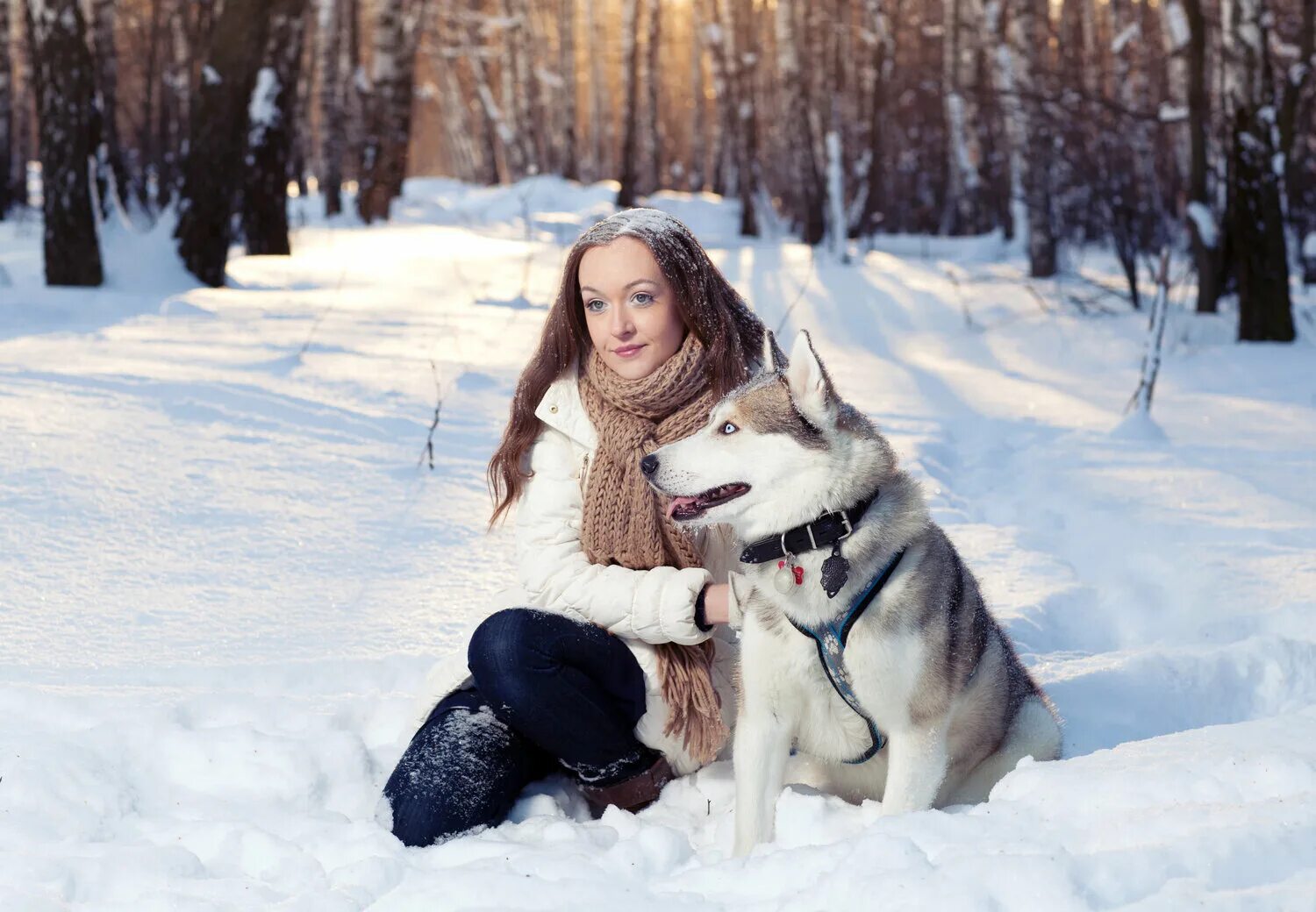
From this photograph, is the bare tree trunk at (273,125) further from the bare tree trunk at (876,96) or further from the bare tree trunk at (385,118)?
the bare tree trunk at (876,96)

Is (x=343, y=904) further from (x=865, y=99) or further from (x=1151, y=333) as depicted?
(x=865, y=99)

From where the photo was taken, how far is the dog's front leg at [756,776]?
2586 mm

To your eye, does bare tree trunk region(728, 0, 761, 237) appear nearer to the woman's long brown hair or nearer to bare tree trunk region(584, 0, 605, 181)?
bare tree trunk region(584, 0, 605, 181)

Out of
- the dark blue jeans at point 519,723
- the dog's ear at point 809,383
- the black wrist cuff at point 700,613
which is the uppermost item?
the dog's ear at point 809,383

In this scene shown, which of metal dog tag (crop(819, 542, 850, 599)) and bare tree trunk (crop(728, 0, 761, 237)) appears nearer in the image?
metal dog tag (crop(819, 542, 850, 599))

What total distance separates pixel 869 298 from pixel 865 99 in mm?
12943

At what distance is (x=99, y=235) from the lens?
29.3 feet

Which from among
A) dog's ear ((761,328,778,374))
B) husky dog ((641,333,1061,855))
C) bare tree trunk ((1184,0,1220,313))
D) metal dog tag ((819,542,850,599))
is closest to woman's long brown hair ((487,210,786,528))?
dog's ear ((761,328,778,374))

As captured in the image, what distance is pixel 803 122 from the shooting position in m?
16.3

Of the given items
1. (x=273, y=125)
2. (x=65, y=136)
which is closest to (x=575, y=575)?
(x=65, y=136)

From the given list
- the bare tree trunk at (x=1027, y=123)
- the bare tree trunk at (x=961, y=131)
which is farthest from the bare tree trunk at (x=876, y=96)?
the bare tree trunk at (x=1027, y=123)

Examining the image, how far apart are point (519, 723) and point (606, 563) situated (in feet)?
1.45

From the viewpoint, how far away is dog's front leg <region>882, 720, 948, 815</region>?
2465 mm

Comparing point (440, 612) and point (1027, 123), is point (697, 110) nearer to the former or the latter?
point (1027, 123)
